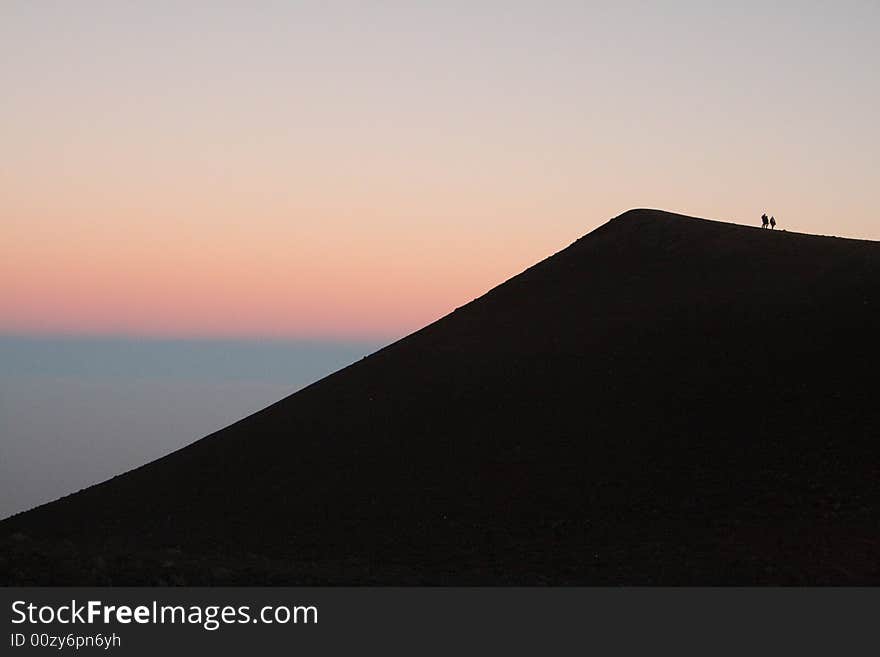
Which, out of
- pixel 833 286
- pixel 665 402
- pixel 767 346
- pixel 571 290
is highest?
pixel 571 290

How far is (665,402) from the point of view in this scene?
3075 cm

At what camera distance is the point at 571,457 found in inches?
1131

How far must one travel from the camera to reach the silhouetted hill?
22516 millimetres

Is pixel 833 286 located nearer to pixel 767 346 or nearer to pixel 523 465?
pixel 767 346

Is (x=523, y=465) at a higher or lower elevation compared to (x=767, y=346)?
lower

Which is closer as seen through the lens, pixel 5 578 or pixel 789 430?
pixel 5 578

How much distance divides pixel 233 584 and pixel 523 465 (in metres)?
11.4

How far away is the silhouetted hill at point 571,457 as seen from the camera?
2252 cm

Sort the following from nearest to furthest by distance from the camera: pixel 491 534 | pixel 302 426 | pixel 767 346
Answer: pixel 491 534 → pixel 767 346 → pixel 302 426
